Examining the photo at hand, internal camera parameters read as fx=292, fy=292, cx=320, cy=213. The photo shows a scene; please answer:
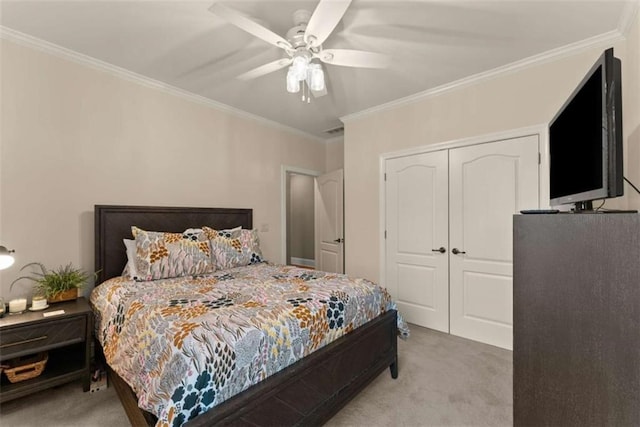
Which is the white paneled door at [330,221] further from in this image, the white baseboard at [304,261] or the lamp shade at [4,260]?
the lamp shade at [4,260]

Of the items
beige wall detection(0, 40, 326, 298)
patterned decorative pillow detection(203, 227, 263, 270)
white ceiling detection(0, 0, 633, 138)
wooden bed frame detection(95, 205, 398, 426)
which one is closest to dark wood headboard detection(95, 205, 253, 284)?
wooden bed frame detection(95, 205, 398, 426)

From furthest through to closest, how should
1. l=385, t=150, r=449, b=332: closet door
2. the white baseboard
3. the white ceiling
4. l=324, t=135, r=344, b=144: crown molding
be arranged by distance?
the white baseboard
l=324, t=135, r=344, b=144: crown molding
l=385, t=150, r=449, b=332: closet door
the white ceiling

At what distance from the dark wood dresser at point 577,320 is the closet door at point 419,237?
7.00 ft

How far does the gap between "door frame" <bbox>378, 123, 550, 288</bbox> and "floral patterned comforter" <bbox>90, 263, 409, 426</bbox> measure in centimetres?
140

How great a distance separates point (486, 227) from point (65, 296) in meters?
3.76

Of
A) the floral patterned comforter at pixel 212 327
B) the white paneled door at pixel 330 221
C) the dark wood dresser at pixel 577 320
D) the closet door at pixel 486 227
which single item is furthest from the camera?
the white paneled door at pixel 330 221

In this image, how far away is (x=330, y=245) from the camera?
15.0ft

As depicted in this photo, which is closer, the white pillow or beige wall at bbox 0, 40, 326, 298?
beige wall at bbox 0, 40, 326, 298

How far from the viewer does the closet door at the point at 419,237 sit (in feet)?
10.6

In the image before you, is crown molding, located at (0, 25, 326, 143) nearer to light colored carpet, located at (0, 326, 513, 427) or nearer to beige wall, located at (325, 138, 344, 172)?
beige wall, located at (325, 138, 344, 172)

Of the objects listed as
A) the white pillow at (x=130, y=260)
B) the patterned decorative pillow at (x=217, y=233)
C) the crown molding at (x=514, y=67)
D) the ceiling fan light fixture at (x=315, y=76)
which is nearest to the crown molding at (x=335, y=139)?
the crown molding at (x=514, y=67)

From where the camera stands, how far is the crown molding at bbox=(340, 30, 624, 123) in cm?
229

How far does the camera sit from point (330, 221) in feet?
15.0

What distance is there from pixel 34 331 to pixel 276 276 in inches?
64.2
